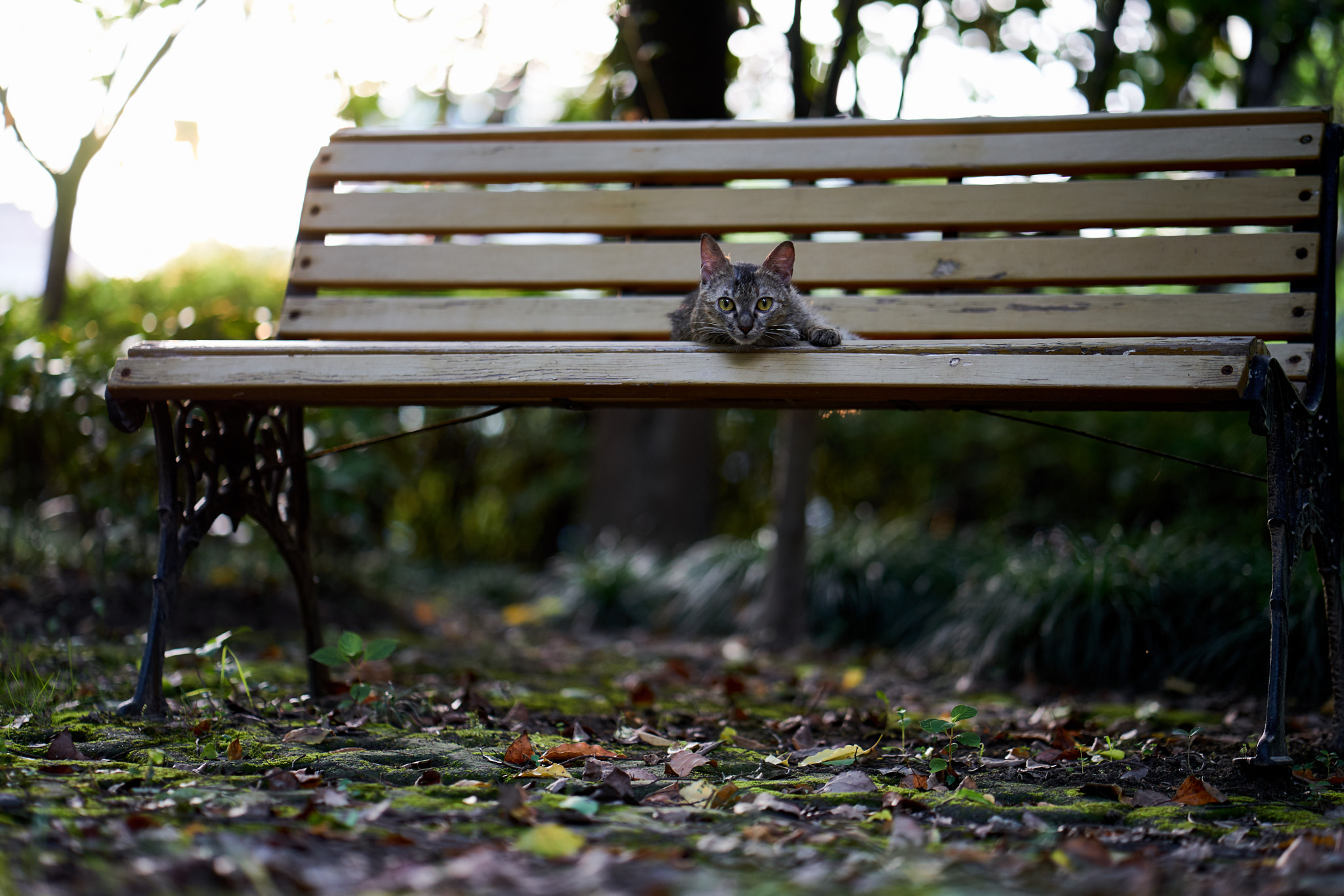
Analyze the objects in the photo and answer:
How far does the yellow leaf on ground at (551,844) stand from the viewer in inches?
54.3

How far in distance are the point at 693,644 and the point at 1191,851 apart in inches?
135

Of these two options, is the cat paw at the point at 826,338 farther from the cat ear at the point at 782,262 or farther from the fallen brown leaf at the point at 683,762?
the fallen brown leaf at the point at 683,762

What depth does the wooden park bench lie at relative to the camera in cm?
202

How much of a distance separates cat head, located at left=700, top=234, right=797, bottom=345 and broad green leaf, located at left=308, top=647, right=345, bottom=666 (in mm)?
1249

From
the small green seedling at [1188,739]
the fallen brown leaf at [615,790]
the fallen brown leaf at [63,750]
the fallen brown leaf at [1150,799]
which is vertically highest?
the fallen brown leaf at [63,750]

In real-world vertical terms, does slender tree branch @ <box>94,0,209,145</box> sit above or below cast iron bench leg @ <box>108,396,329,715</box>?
above

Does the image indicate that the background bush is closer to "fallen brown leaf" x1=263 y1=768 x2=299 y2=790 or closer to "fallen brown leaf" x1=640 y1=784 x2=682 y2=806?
"fallen brown leaf" x1=263 y1=768 x2=299 y2=790

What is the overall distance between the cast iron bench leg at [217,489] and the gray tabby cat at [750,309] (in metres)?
1.16

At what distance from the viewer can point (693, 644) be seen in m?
4.84

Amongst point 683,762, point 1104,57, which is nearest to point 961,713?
point 683,762

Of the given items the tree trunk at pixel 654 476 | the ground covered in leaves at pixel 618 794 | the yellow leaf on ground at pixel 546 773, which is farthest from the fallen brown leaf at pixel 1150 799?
the tree trunk at pixel 654 476

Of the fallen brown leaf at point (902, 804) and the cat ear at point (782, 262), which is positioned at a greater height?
the cat ear at point (782, 262)

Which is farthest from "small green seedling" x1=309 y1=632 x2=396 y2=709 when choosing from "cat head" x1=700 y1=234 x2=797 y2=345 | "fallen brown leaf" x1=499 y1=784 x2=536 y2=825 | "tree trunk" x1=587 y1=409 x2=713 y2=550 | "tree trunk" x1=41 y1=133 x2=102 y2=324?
"tree trunk" x1=587 y1=409 x2=713 y2=550

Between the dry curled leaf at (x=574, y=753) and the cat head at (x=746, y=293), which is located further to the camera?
the cat head at (x=746, y=293)
